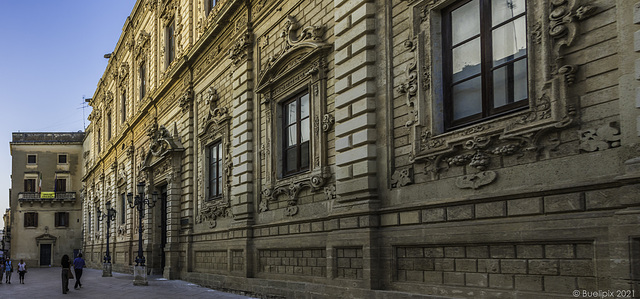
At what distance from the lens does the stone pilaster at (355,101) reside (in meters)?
10.9

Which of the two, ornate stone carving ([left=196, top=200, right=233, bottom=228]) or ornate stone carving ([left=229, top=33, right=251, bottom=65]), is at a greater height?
ornate stone carving ([left=229, top=33, right=251, bottom=65])

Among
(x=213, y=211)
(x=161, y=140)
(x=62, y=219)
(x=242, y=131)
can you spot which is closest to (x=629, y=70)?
(x=242, y=131)

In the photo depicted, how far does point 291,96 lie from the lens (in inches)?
583

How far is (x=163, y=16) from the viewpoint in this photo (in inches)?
1079

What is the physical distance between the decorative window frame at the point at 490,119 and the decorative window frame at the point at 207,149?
907 centimetres

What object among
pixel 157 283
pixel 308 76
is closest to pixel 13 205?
pixel 157 283

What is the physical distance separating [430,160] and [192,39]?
1542cm

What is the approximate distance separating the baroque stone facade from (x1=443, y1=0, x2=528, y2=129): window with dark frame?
30mm

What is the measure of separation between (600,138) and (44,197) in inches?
2501

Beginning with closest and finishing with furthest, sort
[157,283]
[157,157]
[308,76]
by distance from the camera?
[308,76], [157,283], [157,157]

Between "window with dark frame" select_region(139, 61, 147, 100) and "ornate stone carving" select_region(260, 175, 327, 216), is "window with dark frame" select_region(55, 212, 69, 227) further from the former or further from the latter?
"ornate stone carving" select_region(260, 175, 327, 216)

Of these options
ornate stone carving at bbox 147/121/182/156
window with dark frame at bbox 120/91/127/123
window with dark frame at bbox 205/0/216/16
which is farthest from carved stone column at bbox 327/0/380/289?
window with dark frame at bbox 120/91/127/123

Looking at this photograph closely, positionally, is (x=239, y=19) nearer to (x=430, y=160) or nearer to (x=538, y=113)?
(x=430, y=160)

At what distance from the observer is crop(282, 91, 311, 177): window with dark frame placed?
14141mm
